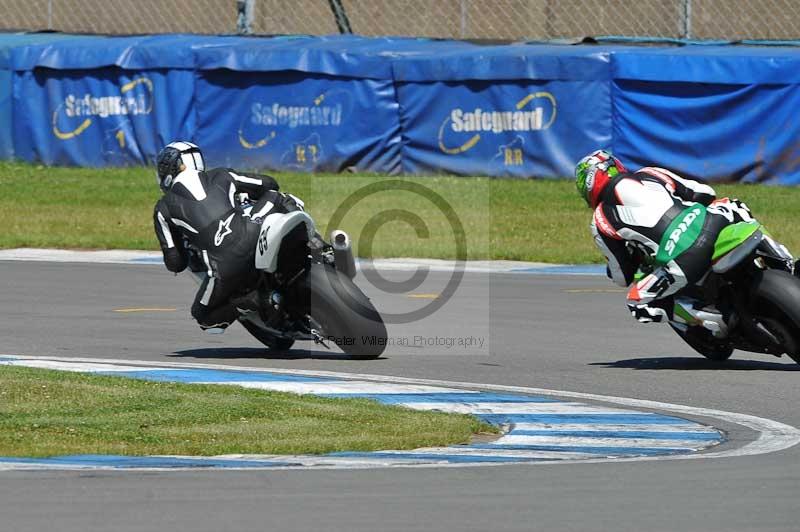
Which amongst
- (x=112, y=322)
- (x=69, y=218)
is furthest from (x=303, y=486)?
(x=69, y=218)

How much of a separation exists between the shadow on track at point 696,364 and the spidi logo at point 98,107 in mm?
16608

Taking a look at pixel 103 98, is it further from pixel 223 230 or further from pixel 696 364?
pixel 696 364

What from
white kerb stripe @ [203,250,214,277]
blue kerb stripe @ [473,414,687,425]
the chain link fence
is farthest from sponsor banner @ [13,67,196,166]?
blue kerb stripe @ [473,414,687,425]

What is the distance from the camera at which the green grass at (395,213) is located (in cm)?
2091

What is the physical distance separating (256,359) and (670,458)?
16.1 feet

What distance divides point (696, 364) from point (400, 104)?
1404cm

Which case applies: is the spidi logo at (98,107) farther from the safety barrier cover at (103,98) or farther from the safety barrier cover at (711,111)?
the safety barrier cover at (711,111)

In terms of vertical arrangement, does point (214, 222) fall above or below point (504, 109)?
below

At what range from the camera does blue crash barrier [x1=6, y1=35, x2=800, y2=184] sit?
2362 centimetres

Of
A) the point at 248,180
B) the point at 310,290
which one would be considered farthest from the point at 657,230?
the point at 248,180

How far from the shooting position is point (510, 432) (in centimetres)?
945

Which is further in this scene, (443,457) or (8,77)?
(8,77)

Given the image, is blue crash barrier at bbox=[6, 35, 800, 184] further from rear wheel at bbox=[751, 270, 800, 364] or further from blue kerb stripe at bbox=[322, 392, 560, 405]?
blue kerb stripe at bbox=[322, 392, 560, 405]

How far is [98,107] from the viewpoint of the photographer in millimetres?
28266
